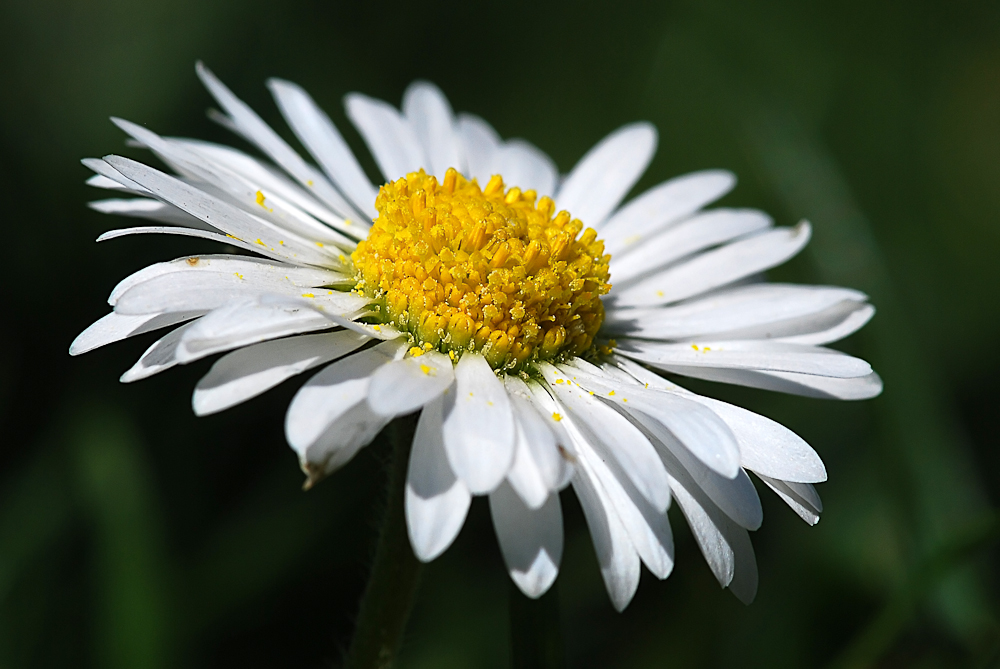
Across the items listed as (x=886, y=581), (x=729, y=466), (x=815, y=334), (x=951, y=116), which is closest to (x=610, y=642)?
(x=886, y=581)

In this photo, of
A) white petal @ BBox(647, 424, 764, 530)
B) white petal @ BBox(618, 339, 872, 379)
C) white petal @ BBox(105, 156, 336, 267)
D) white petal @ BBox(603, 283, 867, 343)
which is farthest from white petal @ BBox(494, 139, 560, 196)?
white petal @ BBox(647, 424, 764, 530)

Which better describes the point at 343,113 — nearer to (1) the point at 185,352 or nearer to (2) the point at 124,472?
(2) the point at 124,472

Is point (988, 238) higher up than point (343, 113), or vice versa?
point (343, 113)

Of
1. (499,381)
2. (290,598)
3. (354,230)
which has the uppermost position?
(354,230)

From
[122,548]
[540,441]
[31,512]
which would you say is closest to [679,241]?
[540,441]

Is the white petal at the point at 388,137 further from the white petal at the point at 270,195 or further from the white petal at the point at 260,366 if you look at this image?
the white petal at the point at 260,366

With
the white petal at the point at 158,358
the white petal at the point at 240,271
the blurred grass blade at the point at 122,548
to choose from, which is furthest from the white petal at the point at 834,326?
the blurred grass blade at the point at 122,548
